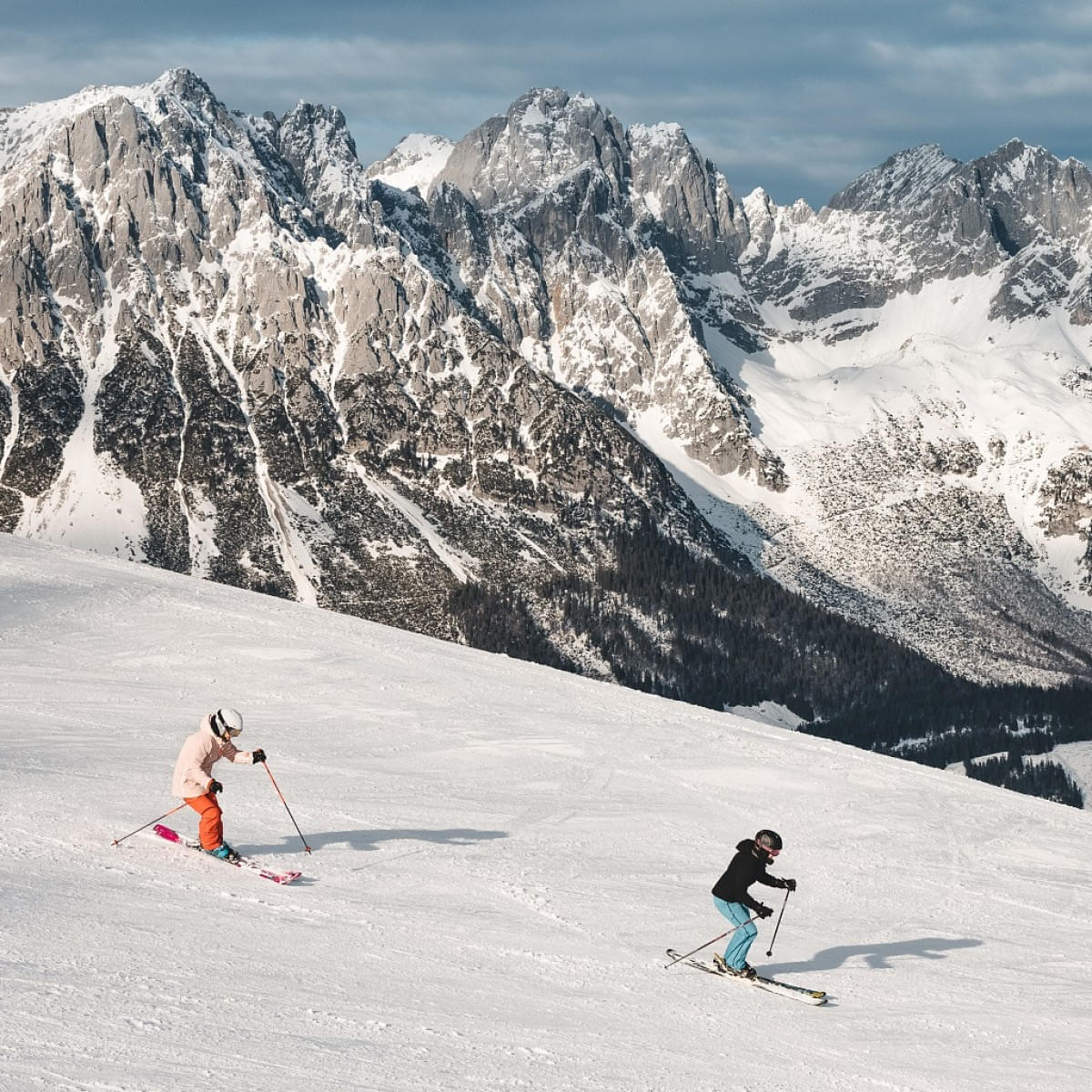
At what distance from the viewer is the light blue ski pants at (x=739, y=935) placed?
17.9 meters

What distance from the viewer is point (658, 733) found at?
38094 millimetres

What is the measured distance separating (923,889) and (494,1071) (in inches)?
582

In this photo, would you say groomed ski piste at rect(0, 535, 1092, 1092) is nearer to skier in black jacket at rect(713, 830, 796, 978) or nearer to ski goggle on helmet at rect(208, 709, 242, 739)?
skier in black jacket at rect(713, 830, 796, 978)

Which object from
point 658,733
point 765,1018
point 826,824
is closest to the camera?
point 765,1018

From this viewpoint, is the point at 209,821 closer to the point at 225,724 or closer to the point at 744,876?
the point at 225,724

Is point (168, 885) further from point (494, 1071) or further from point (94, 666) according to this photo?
point (94, 666)

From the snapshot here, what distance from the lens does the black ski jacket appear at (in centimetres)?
1817

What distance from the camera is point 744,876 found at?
18.3 metres

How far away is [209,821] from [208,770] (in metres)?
1.05

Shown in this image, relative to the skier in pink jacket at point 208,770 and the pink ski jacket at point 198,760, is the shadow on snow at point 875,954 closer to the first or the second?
the skier in pink jacket at point 208,770

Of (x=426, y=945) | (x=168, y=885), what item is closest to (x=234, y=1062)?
(x=426, y=945)

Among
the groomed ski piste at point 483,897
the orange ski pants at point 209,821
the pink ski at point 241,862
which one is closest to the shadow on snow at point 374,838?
the groomed ski piste at point 483,897

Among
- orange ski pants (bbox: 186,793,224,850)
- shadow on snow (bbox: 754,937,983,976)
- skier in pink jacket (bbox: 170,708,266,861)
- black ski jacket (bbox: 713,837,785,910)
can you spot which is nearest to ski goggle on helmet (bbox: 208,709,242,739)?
skier in pink jacket (bbox: 170,708,266,861)

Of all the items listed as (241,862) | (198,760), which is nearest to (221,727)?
(198,760)
